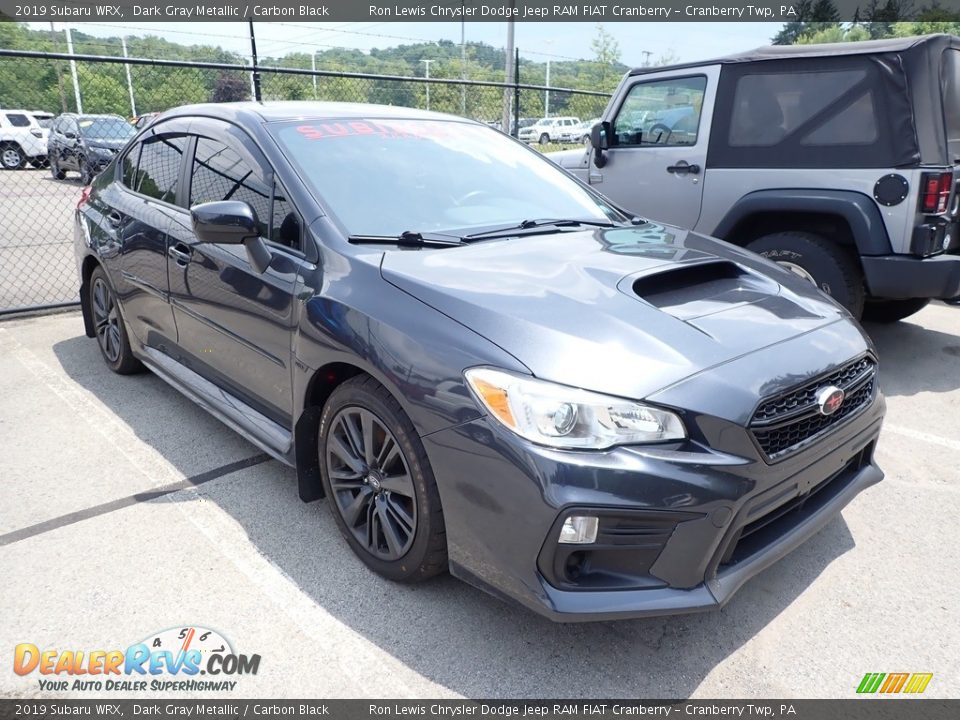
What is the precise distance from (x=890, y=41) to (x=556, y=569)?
4.36 metres

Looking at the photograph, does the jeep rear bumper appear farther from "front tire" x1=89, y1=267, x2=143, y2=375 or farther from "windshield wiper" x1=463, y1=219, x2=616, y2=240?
"front tire" x1=89, y1=267, x2=143, y2=375

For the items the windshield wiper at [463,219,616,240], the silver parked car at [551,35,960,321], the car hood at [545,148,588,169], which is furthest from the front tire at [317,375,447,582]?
the car hood at [545,148,588,169]

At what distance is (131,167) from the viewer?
4352 millimetres

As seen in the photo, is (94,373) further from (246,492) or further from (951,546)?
(951,546)

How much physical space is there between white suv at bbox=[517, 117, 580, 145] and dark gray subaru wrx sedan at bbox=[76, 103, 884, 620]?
24015mm

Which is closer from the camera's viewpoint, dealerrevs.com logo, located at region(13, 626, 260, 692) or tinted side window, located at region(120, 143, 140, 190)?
dealerrevs.com logo, located at region(13, 626, 260, 692)

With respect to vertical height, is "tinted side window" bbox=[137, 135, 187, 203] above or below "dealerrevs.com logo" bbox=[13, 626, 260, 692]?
above

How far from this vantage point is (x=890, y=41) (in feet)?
14.8

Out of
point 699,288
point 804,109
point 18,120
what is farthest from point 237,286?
point 18,120

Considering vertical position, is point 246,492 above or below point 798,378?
below

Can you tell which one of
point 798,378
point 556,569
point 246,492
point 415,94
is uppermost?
point 415,94

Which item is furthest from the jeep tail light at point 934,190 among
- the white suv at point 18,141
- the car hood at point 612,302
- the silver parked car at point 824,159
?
the white suv at point 18,141

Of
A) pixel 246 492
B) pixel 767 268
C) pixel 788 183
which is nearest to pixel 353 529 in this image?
pixel 246 492

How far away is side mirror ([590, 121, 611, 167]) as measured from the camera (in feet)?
19.6
